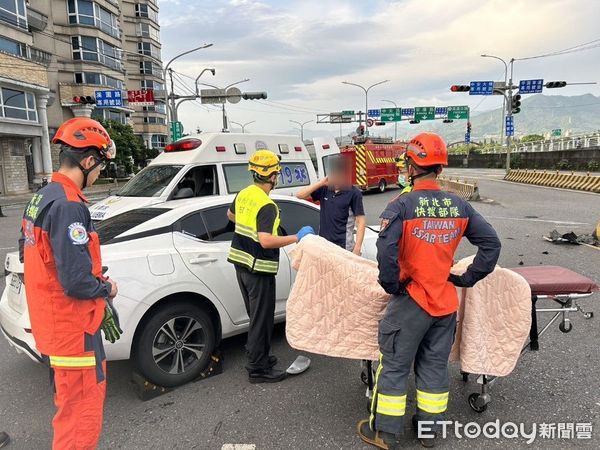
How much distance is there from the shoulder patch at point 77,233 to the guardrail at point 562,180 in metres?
21.4

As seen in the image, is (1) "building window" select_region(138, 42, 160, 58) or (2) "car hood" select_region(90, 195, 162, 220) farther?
(1) "building window" select_region(138, 42, 160, 58)

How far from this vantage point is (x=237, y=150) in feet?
26.5

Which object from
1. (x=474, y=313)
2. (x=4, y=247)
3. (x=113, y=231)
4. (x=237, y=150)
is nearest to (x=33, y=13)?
(x=4, y=247)

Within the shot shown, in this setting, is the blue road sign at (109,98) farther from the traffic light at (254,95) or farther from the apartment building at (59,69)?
the traffic light at (254,95)

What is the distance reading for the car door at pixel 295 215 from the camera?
4363mm

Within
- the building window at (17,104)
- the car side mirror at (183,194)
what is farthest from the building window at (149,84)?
the car side mirror at (183,194)

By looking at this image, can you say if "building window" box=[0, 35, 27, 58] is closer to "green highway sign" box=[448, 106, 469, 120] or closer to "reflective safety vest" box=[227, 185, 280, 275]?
"reflective safety vest" box=[227, 185, 280, 275]

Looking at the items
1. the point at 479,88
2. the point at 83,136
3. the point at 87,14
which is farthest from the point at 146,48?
the point at 83,136

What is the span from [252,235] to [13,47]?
3248 centimetres

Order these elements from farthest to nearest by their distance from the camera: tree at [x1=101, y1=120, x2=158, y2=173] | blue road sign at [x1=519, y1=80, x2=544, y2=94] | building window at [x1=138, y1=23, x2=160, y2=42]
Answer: building window at [x1=138, y1=23, x2=160, y2=42]
tree at [x1=101, y1=120, x2=158, y2=173]
blue road sign at [x1=519, y1=80, x2=544, y2=94]

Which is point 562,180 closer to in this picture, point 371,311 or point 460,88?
point 460,88

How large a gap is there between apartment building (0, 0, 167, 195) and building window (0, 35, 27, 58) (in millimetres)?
60

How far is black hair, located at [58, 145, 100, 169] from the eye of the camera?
217 centimetres

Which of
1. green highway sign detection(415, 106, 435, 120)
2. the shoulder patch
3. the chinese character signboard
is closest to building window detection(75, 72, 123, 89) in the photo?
the chinese character signboard
